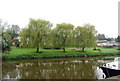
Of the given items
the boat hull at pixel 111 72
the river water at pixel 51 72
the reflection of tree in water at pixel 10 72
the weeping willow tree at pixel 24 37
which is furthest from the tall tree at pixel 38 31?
the boat hull at pixel 111 72

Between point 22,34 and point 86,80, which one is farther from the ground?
point 22,34

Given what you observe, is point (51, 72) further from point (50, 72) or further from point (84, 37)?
point (84, 37)

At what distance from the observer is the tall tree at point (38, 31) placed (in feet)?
87.7

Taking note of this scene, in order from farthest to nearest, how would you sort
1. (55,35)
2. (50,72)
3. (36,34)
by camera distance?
(55,35) < (36,34) < (50,72)

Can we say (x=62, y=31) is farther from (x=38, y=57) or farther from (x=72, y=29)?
(x=38, y=57)

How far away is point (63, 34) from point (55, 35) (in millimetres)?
2141

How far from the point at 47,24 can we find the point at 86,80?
68.0 feet

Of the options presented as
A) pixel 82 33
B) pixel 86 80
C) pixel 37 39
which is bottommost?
pixel 86 80

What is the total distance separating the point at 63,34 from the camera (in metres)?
30.0

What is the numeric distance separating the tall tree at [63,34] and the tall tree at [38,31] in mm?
2680

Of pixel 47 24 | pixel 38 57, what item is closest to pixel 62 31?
pixel 47 24

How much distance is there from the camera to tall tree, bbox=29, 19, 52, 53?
1053 inches

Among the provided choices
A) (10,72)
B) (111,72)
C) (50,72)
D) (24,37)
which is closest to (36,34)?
(24,37)

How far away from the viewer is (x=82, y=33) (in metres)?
32.7
